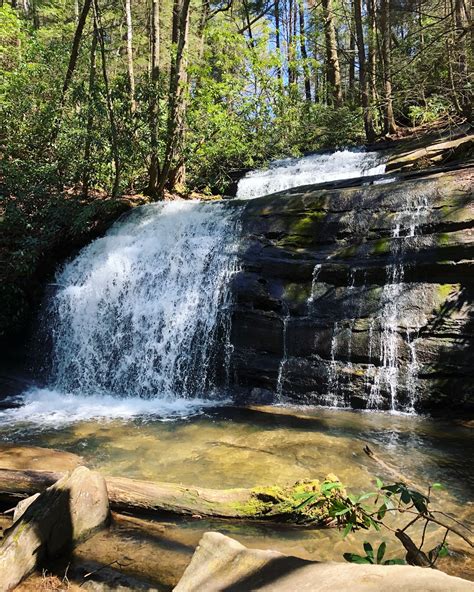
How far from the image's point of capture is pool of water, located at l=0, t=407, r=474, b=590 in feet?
10.4

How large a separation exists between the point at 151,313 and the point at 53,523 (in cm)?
587

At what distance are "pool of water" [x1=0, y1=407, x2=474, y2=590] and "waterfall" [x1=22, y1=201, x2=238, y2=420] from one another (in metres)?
1.51

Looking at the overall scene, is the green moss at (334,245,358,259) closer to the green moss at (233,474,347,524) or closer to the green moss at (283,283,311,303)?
the green moss at (283,283,311,303)

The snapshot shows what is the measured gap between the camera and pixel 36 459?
15.1 feet

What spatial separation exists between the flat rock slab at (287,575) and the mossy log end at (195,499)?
3.70ft

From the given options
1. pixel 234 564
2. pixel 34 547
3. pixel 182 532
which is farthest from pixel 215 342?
pixel 234 564

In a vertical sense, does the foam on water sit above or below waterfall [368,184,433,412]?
below

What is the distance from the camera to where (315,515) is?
11.2 ft

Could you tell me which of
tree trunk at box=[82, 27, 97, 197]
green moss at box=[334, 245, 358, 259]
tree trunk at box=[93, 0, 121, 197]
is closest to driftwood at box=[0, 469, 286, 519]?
green moss at box=[334, 245, 358, 259]

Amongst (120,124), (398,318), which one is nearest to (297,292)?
(398,318)

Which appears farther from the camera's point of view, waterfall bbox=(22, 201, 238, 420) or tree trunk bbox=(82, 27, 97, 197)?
tree trunk bbox=(82, 27, 97, 197)

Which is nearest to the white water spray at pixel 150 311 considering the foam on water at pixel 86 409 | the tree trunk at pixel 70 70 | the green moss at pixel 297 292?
the foam on water at pixel 86 409

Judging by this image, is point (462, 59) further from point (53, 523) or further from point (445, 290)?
point (53, 523)

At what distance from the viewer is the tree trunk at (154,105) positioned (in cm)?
1191
